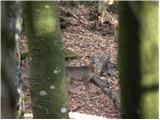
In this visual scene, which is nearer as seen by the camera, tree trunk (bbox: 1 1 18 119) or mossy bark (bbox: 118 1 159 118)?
mossy bark (bbox: 118 1 159 118)

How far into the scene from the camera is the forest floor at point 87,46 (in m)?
11.0

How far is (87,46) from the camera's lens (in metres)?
15.5

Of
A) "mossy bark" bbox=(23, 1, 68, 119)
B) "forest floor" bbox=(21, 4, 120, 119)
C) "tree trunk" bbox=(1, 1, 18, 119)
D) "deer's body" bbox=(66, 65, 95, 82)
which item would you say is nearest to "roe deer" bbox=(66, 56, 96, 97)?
"deer's body" bbox=(66, 65, 95, 82)

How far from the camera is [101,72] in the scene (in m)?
13.6

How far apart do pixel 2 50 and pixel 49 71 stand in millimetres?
1601

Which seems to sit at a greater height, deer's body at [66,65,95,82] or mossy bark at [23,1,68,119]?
mossy bark at [23,1,68,119]

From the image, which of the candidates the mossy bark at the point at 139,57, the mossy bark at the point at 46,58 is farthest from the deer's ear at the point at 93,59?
the mossy bark at the point at 139,57

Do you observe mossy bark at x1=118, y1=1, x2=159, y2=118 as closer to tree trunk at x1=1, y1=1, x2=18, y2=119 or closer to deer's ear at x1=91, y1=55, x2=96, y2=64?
tree trunk at x1=1, y1=1, x2=18, y2=119

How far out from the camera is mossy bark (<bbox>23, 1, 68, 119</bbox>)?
9.84ft

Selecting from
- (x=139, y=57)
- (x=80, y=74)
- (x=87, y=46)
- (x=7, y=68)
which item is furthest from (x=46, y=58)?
(x=87, y=46)

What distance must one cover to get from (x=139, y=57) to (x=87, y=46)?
13.5m

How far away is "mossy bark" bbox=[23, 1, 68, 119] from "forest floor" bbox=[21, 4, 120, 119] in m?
5.44

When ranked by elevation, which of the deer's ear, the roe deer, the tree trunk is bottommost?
the roe deer

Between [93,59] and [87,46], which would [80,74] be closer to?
[93,59]
